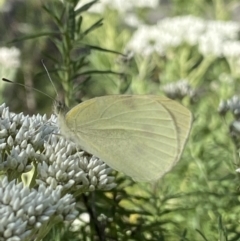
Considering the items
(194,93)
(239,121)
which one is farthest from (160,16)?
(239,121)

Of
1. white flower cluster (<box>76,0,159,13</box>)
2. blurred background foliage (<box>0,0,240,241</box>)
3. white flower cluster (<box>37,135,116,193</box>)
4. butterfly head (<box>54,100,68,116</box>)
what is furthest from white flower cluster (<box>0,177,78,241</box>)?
white flower cluster (<box>76,0,159,13</box>)

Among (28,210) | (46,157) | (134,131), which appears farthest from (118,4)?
(28,210)

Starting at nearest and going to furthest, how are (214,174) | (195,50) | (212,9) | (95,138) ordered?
(95,138), (214,174), (195,50), (212,9)

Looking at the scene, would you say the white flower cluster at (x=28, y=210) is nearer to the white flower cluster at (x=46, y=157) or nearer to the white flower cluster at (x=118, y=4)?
the white flower cluster at (x=46, y=157)

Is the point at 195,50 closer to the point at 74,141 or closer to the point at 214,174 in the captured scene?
the point at 214,174

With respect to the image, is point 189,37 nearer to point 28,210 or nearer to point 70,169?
point 70,169

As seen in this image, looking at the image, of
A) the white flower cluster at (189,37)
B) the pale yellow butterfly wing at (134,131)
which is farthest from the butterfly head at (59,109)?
the white flower cluster at (189,37)
